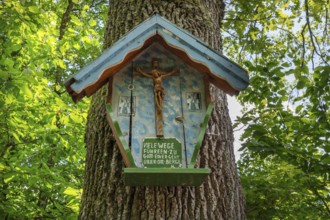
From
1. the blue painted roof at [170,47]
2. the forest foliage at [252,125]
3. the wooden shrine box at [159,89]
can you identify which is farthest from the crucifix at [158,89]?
the forest foliage at [252,125]

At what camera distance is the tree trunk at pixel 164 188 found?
1.70m

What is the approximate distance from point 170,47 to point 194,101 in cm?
33

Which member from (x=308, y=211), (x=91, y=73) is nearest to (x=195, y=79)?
(x=91, y=73)

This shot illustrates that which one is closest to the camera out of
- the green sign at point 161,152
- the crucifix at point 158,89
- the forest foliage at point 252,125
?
the green sign at point 161,152

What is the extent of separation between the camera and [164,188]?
5.61 feet

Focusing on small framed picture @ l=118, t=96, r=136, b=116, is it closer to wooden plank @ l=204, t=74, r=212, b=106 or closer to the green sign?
the green sign

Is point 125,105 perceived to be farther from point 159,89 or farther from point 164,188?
A: point 164,188

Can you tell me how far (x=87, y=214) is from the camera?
73.7 inches

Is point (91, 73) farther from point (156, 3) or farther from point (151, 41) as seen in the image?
point (156, 3)

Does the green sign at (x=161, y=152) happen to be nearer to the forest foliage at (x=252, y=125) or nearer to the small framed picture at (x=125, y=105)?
the small framed picture at (x=125, y=105)

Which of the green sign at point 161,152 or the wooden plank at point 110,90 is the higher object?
the wooden plank at point 110,90

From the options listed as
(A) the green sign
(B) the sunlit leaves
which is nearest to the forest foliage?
(B) the sunlit leaves

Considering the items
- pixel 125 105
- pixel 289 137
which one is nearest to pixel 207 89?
pixel 125 105

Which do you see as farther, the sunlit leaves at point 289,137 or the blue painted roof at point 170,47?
the sunlit leaves at point 289,137
